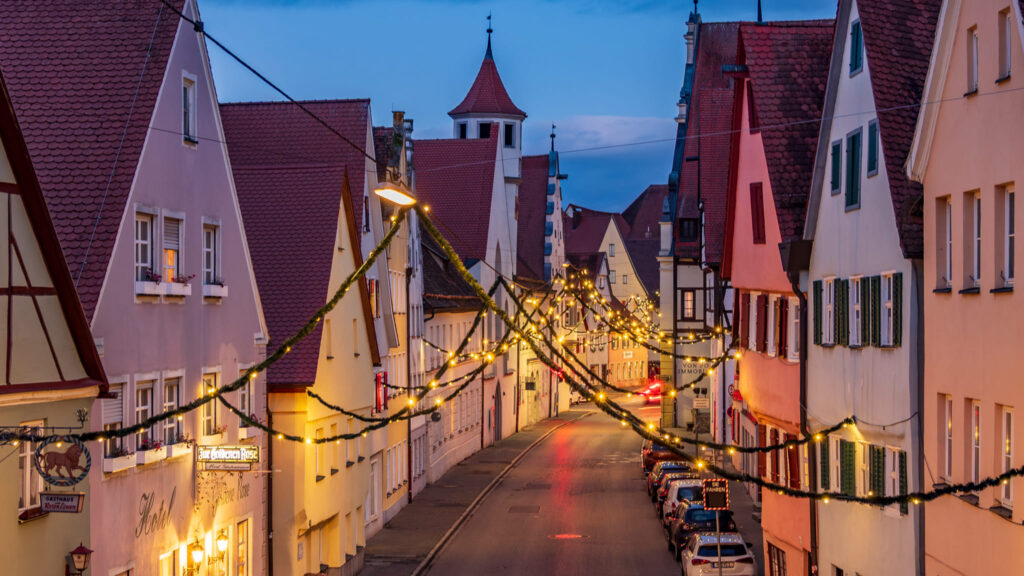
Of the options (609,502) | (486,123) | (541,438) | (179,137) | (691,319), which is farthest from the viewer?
(486,123)

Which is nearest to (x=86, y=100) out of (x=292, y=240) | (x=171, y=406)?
(x=171, y=406)

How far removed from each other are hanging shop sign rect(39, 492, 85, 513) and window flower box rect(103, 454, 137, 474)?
2.99 metres

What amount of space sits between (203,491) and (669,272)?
4172 cm

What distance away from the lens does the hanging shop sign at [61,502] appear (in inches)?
631

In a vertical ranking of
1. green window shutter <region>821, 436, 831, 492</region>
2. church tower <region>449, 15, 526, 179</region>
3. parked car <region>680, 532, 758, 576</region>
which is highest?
church tower <region>449, 15, 526, 179</region>

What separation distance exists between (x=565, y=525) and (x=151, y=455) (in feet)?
66.9

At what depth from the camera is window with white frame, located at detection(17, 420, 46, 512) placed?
16266 mm

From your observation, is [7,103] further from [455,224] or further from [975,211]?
[455,224]

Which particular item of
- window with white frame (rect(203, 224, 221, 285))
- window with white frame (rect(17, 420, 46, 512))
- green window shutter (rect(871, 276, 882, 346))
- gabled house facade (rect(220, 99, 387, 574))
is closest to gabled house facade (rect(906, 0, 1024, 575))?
green window shutter (rect(871, 276, 882, 346))

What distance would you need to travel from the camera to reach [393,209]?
1575 inches

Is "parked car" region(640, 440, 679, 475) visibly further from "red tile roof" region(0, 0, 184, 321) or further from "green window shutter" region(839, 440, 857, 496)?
"red tile roof" region(0, 0, 184, 321)

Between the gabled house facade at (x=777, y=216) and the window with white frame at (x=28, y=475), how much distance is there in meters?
13.8

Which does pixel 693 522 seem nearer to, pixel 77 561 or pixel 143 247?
pixel 143 247

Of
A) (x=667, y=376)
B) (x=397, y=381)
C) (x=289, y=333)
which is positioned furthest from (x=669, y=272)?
(x=289, y=333)
